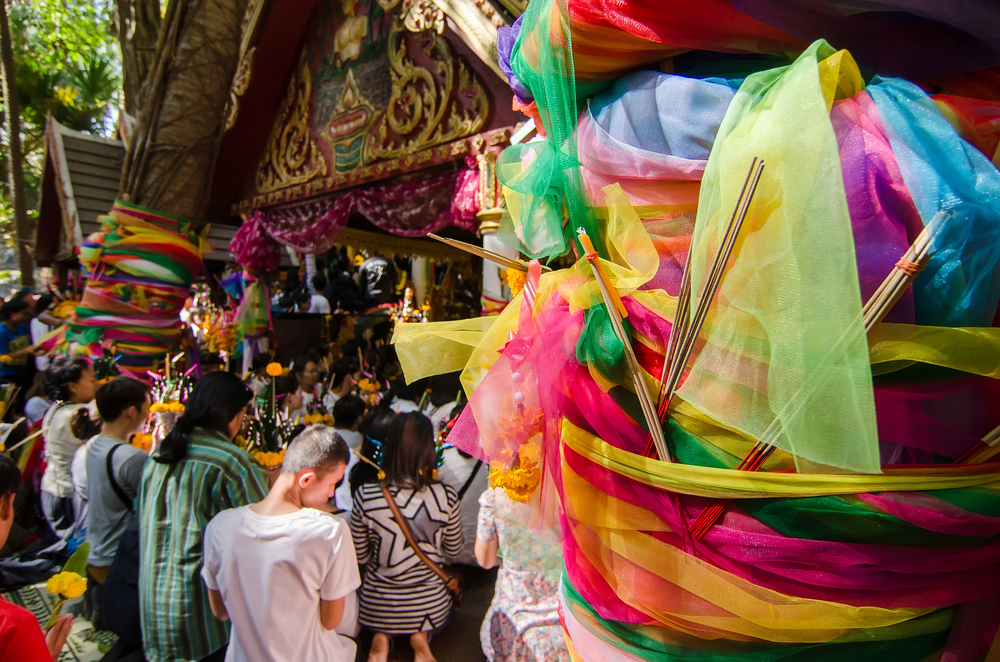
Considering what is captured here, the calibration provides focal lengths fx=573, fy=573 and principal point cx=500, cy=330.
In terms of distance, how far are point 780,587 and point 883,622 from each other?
0.15m

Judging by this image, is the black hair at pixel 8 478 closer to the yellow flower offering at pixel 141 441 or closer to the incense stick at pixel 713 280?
the yellow flower offering at pixel 141 441

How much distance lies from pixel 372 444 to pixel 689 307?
2.13m

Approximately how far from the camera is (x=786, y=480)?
81 centimetres

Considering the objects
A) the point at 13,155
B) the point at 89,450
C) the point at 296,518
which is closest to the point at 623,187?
the point at 296,518

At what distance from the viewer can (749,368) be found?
78 centimetres

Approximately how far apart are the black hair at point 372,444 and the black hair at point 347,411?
50 centimetres

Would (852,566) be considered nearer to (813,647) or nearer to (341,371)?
(813,647)

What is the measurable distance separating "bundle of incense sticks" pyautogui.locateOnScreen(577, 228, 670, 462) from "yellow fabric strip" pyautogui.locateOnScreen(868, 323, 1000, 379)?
0.31 meters

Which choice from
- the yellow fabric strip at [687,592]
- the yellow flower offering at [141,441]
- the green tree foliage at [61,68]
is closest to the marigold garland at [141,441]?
the yellow flower offering at [141,441]

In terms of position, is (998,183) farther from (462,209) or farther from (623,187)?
(462,209)

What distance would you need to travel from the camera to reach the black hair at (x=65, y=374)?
3215 mm

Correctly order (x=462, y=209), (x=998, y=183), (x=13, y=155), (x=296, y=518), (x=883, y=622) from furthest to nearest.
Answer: (x=13, y=155) < (x=462, y=209) < (x=296, y=518) < (x=883, y=622) < (x=998, y=183)

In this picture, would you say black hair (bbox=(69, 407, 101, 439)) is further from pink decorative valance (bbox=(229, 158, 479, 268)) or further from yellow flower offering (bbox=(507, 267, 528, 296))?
yellow flower offering (bbox=(507, 267, 528, 296))

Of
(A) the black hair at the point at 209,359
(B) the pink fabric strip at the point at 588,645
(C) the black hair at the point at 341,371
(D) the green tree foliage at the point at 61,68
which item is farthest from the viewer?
(D) the green tree foliage at the point at 61,68
